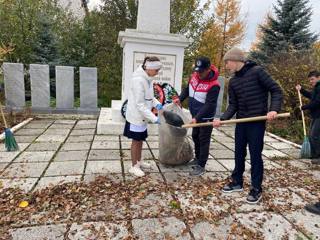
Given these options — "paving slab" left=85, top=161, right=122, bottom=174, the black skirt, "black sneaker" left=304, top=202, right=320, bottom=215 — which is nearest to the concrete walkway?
"paving slab" left=85, top=161, right=122, bottom=174

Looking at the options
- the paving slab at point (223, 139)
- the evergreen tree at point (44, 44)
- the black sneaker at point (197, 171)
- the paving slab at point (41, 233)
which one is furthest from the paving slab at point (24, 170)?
the evergreen tree at point (44, 44)

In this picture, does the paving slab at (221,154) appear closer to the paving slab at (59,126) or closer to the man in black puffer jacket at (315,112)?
the man in black puffer jacket at (315,112)

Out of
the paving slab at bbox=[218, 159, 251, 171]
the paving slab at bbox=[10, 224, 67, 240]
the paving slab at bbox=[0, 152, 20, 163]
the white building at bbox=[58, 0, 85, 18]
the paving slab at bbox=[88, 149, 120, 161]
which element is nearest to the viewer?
the paving slab at bbox=[10, 224, 67, 240]

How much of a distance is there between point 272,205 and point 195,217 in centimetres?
98

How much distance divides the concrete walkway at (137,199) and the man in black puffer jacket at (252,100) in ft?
1.46

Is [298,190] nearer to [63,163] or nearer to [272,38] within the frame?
[63,163]

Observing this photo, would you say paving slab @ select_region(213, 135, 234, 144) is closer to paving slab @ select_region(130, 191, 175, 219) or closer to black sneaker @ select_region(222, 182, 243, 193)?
black sneaker @ select_region(222, 182, 243, 193)

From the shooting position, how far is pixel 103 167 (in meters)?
4.09

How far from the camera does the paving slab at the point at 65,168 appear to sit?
381 cm

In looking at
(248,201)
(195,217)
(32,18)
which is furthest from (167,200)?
(32,18)

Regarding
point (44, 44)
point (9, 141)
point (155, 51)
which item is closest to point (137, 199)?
point (9, 141)

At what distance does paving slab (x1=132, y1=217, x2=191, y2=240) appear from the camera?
253 centimetres

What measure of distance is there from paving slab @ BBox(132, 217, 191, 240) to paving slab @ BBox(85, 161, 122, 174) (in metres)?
1.35

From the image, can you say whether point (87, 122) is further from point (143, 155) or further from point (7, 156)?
point (143, 155)
